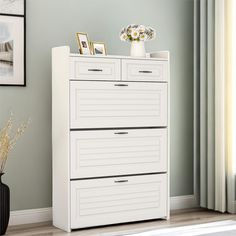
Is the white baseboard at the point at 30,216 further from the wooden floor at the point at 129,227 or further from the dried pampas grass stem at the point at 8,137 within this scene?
the dried pampas grass stem at the point at 8,137

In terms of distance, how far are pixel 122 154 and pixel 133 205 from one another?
0.45 m

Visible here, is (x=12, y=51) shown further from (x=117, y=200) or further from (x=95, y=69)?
(x=117, y=200)

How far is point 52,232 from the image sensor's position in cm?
420

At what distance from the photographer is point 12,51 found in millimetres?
4395

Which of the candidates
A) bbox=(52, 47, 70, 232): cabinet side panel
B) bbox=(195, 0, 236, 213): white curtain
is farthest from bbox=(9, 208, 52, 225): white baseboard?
bbox=(195, 0, 236, 213): white curtain

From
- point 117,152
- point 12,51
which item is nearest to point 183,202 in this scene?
point 117,152

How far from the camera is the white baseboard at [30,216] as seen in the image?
4.41m

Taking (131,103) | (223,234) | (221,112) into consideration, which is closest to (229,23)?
(221,112)

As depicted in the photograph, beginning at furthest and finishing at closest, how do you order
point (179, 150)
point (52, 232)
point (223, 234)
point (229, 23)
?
point (179, 150) < point (229, 23) < point (52, 232) < point (223, 234)

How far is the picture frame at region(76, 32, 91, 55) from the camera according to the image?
436cm

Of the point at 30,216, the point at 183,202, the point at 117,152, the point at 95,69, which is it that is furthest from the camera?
the point at 183,202

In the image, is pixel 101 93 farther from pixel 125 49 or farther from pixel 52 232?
pixel 52 232

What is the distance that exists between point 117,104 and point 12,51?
0.98 m

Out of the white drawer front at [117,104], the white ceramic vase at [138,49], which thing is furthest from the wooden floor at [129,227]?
the white ceramic vase at [138,49]
